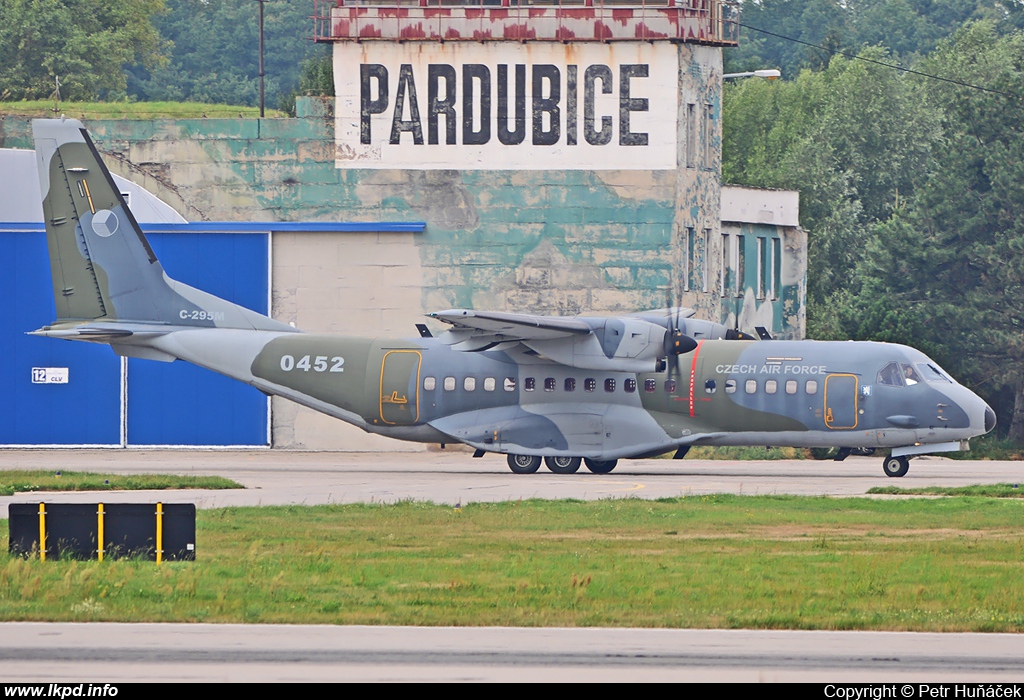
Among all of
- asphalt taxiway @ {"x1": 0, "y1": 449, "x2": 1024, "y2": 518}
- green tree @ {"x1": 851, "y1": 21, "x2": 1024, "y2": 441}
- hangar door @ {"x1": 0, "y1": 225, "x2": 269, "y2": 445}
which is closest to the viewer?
asphalt taxiway @ {"x1": 0, "y1": 449, "x2": 1024, "y2": 518}

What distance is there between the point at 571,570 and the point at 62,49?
74580 mm

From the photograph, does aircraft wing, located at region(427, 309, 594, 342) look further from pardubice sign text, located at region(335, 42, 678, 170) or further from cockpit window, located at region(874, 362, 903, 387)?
pardubice sign text, located at region(335, 42, 678, 170)

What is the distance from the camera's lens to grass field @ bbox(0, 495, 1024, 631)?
15695mm

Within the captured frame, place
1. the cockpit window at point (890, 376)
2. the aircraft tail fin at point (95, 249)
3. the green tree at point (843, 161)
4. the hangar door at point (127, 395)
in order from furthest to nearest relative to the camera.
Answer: the green tree at point (843, 161)
the hangar door at point (127, 395)
the aircraft tail fin at point (95, 249)
the cockpit window at point (890, 376)

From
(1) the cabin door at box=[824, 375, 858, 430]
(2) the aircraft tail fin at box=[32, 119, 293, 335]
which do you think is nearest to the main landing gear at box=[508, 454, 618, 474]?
(1) the cabin door at box=[824, 375, 858, 430]

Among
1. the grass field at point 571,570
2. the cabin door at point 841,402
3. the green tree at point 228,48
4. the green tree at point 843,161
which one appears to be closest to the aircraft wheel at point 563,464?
the cabin door at point 841,402

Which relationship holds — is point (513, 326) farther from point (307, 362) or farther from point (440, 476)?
point (307, 362)

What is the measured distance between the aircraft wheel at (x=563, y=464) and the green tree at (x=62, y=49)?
51902 mm

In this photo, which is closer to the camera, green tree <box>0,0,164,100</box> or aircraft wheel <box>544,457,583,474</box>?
aircraft wheel <box>544,457,583,474</box>

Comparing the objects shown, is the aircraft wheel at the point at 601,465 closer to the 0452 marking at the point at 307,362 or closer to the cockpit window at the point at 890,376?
the 0452 marking at the point at 307,362

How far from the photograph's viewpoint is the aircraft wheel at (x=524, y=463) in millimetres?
33844

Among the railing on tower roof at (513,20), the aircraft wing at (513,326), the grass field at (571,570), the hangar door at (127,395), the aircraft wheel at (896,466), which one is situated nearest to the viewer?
the grass field at (571,570)

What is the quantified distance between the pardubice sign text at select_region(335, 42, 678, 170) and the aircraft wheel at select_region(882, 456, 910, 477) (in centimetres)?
1161

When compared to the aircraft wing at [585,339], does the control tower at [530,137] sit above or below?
above
